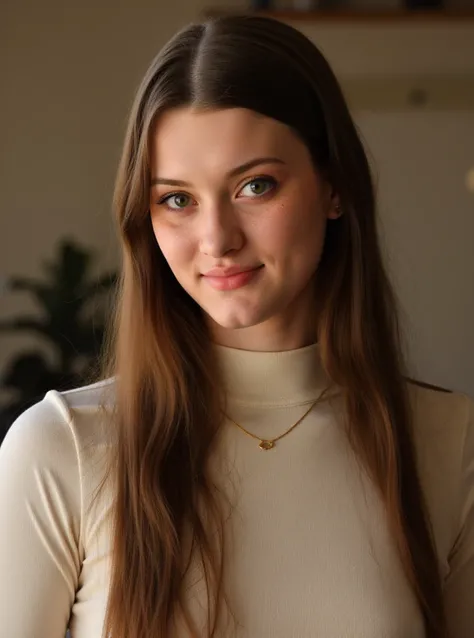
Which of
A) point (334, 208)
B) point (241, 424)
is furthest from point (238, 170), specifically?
point (241, 424)

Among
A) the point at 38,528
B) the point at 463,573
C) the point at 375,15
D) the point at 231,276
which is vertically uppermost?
the point at 375,15

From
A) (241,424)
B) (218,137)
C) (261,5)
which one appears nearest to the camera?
(218,137)

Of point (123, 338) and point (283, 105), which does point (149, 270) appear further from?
point (283, 105)

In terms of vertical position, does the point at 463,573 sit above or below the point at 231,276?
below

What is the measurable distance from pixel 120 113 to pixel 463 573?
7.26ft

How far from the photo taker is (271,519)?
46.3 inches

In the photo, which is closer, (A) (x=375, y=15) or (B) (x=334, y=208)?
(B) (x=334, y=208)

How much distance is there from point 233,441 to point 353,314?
0.23 metres

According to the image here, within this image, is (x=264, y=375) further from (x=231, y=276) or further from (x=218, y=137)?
(x=218, y=137)

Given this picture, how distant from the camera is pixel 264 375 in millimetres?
1260

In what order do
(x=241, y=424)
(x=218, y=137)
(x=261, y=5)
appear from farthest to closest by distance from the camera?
(x=261, y=5) < (x=241, y=424) < (x=218, y=137)

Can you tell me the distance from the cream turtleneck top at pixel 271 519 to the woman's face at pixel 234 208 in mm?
151

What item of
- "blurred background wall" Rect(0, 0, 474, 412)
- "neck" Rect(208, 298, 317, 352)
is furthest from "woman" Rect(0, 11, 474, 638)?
"blurred background wall" Rect(0, 0, 474, 412)

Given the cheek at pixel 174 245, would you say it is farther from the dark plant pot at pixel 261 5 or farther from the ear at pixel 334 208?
the dark plant pot at pixel 261 5
